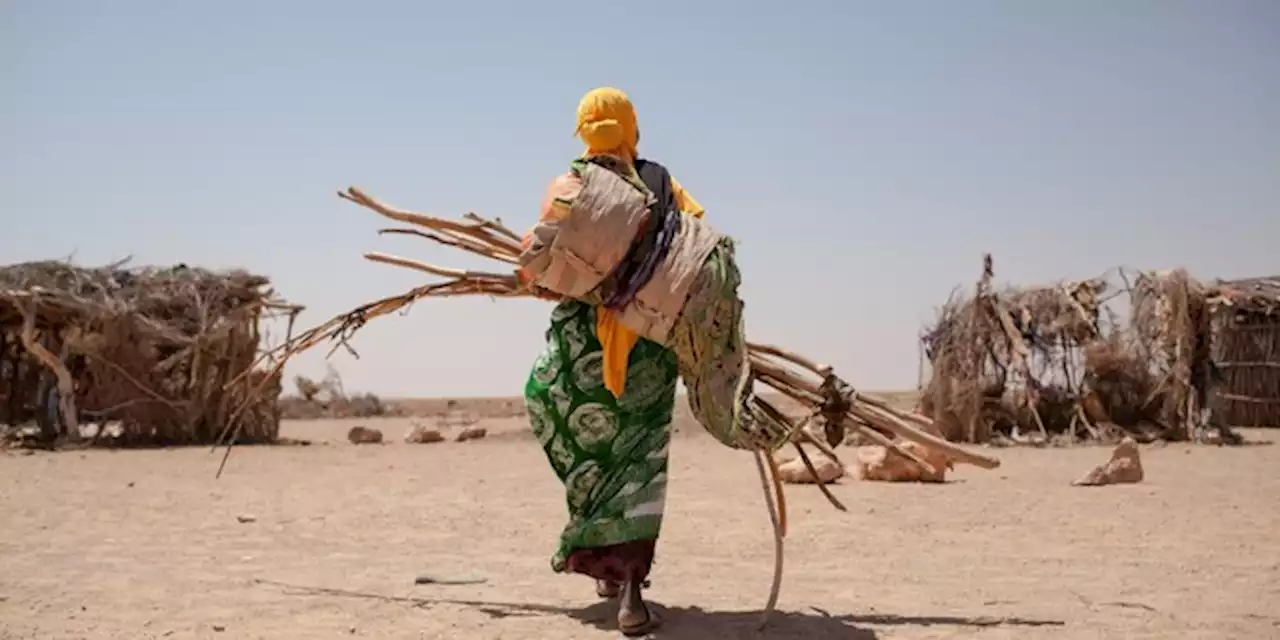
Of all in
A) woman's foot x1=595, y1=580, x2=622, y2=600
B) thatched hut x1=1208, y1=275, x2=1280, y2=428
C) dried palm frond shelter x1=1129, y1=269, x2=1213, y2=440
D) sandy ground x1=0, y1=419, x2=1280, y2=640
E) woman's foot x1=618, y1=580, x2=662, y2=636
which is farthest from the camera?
thatched hut x1=1208, y1=275, x2=1280, y2=428

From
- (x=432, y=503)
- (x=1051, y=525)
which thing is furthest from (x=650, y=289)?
(x=432, y=503)

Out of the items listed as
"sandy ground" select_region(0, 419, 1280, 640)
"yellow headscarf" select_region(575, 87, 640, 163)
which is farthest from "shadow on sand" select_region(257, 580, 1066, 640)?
"yellow headscarf" select_region(575, 87, 640, 163)

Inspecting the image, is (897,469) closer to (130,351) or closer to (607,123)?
(607,123)

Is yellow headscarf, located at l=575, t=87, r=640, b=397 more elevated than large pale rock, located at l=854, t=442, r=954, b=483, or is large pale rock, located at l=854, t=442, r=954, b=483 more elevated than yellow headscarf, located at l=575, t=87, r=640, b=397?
yellow headscarf, located at l=575, t=87, r=640, b=397

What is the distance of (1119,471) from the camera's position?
959 cm

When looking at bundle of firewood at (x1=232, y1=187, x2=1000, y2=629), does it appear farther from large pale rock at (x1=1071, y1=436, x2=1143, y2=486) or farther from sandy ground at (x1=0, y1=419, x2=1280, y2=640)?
large pale rock at (x1=1071, y1=436, x2=1143, y2=486)

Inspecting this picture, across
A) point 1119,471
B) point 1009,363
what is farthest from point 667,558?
point 1009,363

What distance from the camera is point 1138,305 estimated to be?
52.5 ft

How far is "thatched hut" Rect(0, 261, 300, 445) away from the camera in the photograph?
14.6 meters

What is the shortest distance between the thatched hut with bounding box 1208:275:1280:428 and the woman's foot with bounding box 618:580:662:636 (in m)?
15.1

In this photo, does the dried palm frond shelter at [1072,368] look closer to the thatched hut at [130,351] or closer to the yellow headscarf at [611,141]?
the thatched hut at [130,351]

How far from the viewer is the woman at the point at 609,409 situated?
414 cm

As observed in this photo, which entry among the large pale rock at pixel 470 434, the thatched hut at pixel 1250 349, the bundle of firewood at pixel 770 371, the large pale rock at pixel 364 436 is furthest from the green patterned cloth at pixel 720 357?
the thatched hut at pixel 1250 349

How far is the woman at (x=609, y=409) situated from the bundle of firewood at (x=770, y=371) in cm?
31
